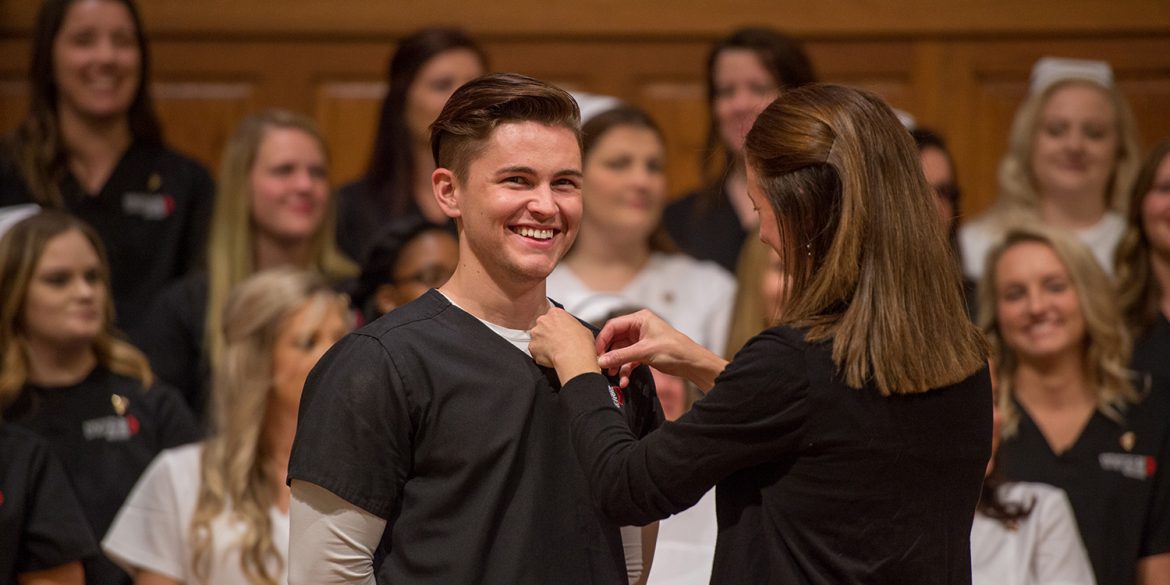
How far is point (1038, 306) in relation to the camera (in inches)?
139

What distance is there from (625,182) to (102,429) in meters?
1.49

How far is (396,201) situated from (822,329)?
243 centimetres

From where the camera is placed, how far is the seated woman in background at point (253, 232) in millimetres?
3900

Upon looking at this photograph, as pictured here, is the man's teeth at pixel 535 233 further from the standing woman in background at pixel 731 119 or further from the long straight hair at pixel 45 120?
the long straight hair at pixel 45 120

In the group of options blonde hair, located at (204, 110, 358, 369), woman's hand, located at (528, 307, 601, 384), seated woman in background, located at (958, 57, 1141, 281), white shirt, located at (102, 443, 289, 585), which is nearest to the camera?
woman's hand, located at (528, 307, 601, 384)

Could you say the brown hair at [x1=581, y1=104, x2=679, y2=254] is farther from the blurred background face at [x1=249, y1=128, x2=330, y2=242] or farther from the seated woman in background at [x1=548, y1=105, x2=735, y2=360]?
the blurred background face at [x1=249, y1=128, x2=330, y2=242]

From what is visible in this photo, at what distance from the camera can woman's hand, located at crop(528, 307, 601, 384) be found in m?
2.01

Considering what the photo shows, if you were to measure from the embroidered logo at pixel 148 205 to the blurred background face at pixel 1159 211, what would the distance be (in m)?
2.79

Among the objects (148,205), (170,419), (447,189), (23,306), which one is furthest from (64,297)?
(447,189)

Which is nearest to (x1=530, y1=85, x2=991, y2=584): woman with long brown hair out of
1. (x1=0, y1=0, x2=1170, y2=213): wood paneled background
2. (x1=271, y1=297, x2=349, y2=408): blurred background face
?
(x1=271, y1=297, x2=349, y2=408): blurred background face

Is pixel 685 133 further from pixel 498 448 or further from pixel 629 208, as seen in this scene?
pixel 498 448

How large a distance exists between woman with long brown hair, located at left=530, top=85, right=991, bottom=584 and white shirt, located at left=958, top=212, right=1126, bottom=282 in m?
2.10

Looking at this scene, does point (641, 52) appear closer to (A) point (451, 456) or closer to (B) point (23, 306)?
(B) point (23, 306)

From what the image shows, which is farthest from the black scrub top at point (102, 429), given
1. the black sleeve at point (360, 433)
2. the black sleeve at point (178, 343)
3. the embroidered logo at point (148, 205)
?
the black sleeve at point (360, 433)
